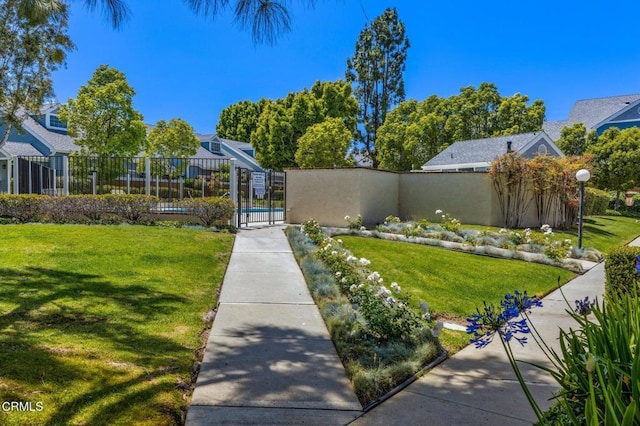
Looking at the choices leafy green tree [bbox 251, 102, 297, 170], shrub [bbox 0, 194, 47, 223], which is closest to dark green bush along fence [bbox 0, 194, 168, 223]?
shrub [bbox 0, 194, 47, 223]

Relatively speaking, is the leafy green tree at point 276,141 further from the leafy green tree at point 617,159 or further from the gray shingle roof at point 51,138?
the leafy green tree at point 617,159

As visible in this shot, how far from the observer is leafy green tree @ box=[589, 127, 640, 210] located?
2347 centimetres

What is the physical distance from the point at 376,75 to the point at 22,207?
31.8m

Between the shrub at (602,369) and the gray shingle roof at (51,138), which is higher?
the gray shingle roof at (51,138)

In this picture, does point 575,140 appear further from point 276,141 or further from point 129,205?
point 129,205

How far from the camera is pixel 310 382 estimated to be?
135 inches

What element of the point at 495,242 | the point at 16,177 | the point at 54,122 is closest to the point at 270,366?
the point at 495,242

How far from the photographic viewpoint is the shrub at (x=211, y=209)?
12.0 metres

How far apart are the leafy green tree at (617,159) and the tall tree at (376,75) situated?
1678cm

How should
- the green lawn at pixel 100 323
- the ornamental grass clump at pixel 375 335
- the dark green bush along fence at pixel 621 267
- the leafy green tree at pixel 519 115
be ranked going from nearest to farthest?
the green lawn at pixel 100 323, the ornamental grass clump at pixel 375 335, the dark green bush along fence at pixel 621 267, the leafy green tree at pixel 519 115

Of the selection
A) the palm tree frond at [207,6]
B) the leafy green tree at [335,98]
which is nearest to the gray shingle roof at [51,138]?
the leafy green tree at [335,98]

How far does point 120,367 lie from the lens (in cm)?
338

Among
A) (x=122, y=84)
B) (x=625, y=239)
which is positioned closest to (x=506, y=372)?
(x=625, y=239)

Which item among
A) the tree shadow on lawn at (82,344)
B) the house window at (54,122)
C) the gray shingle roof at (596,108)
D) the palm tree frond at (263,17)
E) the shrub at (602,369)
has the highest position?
the gray shingle roof at (596,108)
